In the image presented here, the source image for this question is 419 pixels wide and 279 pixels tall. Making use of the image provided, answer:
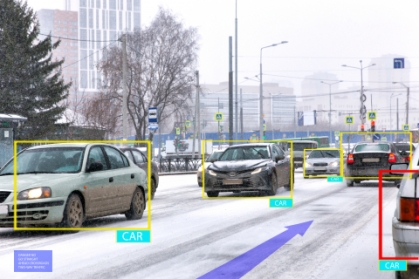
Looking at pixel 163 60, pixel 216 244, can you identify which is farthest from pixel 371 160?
pixel 163 60

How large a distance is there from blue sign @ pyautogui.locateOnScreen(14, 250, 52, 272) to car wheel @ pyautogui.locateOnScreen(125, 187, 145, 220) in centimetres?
A: 399

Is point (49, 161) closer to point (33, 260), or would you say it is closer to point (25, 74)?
point (33, 260)

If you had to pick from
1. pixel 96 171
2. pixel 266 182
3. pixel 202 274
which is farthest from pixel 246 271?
pixel 266 182

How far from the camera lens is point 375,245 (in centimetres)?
1085

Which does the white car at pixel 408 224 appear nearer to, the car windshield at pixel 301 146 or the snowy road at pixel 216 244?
the snowy road at pixel 216 244

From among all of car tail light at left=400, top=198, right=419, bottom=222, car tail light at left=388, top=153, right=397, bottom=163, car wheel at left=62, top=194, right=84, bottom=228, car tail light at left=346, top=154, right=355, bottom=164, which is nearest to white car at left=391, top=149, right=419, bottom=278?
car tail light at left=400, top=198, right=419, bottom=222

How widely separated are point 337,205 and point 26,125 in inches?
1416

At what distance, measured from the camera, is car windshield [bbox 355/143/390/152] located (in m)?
25.8

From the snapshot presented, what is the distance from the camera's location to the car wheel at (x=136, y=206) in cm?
1427

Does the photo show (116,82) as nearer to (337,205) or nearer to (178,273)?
(337,205)

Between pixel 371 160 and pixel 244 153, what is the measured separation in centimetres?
618

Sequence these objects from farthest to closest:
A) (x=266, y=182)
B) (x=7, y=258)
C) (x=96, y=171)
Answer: (x=266, y=182) → (x=96, y=171) → (x=7, y=258)

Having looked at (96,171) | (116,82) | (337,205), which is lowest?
(337,205)

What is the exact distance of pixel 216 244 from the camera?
11094 mm
